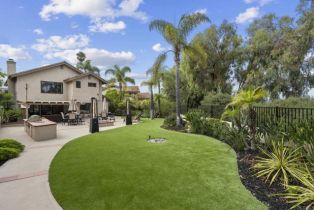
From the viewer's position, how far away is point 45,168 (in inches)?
255

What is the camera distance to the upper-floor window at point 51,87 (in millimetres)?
23050

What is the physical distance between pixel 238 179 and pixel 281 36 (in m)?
20.4

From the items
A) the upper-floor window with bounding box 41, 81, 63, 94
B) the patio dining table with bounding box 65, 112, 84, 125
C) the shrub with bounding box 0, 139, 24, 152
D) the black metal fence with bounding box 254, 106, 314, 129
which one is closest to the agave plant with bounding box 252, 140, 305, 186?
the black metal fence with bounding box 254, 106, 314, 129

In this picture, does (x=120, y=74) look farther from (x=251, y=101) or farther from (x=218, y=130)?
(x=251, y=101)

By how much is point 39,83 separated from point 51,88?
4.52 ft

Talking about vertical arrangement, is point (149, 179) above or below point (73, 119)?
below

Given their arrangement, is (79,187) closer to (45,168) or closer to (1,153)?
(45,168)

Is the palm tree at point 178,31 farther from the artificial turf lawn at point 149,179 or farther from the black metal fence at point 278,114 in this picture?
the artificial turf lawn at point 149,179

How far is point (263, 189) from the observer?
4617mm

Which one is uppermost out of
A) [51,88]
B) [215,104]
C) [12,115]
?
[51,88]

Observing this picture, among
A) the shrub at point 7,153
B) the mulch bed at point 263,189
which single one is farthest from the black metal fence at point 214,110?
the shrub at point 7,153

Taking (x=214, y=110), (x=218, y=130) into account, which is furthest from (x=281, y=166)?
(x=214, y=110)

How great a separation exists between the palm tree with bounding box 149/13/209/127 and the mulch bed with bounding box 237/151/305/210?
30.5 feet

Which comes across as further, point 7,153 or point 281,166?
point 7,153
